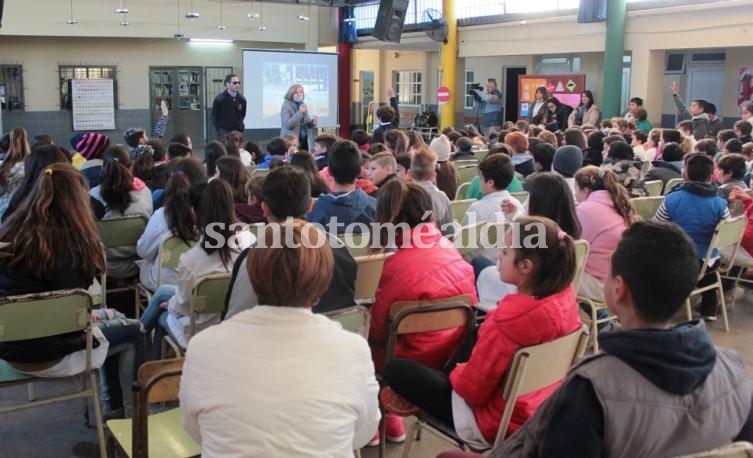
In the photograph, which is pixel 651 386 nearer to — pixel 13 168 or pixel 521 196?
pixel 521 196

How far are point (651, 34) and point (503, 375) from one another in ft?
35.1

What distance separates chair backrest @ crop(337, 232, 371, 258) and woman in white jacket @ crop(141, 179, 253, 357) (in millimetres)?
645

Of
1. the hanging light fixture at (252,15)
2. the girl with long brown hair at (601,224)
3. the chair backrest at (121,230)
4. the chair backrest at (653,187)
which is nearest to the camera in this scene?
the girl with long brown hair at (601,224)

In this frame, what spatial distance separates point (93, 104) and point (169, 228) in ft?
40.2

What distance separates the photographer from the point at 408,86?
65.9 ft

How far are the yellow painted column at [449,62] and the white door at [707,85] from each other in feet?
14.9

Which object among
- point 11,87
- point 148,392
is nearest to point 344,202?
point 148,392

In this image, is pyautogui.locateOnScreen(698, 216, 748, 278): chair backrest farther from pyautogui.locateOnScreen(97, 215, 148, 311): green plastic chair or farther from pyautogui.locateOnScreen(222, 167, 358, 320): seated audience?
pyautogui.locateOnScreen(97, 215, 148, 311): green plastic chair

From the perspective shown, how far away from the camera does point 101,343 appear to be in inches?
118

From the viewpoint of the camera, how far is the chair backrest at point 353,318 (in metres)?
2.61

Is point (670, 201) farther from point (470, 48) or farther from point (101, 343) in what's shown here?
point (470, 48)

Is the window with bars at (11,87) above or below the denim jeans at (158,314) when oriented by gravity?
above

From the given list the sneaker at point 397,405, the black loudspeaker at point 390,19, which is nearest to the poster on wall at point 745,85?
the black loudspeaker at point 390,19

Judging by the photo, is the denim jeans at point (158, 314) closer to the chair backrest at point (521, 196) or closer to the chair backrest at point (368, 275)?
the chair backrest at point (368, 275)
